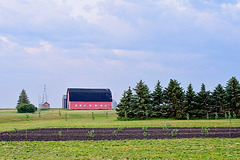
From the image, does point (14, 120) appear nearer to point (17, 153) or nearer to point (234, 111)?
point (17, 153)

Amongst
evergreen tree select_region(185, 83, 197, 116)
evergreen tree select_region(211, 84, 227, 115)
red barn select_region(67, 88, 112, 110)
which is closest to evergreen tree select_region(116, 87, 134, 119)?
evergreen tree select_region(185, 83, 197, 116)

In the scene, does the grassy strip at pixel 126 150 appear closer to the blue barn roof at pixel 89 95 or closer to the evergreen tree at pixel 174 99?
the evergreen tree at pixel 174 99

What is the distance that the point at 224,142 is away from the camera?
17469mm

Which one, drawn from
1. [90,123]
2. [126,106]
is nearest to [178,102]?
[126,106]

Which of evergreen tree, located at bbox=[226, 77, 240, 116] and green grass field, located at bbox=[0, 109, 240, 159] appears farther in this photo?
evergreen tree, located at bbox=[226, 77, 240, 116]

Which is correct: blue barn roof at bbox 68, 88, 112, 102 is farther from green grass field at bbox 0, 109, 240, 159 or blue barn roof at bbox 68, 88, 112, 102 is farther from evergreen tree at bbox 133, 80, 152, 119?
green grass field at bbox 0, 109, 240, 159

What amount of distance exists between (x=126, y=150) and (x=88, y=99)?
7470cm

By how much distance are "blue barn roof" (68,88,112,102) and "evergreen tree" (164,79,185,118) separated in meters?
38.7

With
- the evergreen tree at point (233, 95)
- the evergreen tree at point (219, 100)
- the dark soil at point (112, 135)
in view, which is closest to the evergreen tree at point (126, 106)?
the evergreen tree at point (219, 100)

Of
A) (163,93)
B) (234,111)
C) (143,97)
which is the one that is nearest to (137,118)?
(143,97)

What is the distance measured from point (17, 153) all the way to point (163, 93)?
43296mm

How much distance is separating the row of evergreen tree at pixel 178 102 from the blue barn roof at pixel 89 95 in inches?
1425

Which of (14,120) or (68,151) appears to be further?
(14,120)

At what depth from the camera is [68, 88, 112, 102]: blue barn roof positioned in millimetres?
88000
